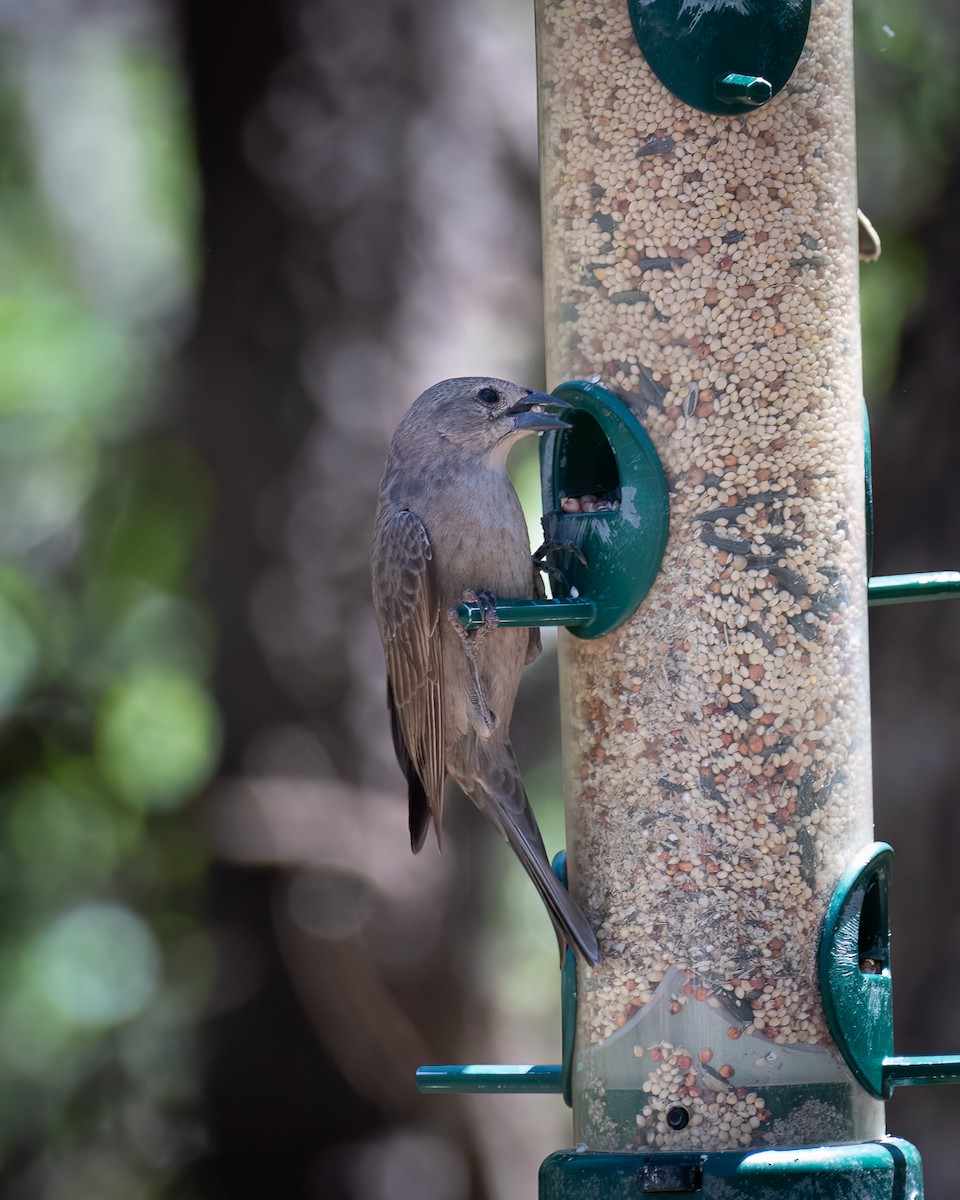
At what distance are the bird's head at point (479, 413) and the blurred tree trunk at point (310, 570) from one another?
7.29 ft

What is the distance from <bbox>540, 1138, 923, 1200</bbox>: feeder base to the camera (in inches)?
149

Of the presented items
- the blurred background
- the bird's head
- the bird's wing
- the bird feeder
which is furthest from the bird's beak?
the blurred background

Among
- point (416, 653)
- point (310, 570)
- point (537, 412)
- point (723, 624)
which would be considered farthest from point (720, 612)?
point (310, 570)

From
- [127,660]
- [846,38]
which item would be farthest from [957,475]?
[127,660]

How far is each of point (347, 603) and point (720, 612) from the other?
11.5 feet

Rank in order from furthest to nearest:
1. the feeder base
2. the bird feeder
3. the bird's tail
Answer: the bird's tail → the bird feeder → the feeder base

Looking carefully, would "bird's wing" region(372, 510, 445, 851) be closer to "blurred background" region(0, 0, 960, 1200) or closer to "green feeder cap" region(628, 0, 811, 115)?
"green feeder cap" region(628, 0, 811, 115)

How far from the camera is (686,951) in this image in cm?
413

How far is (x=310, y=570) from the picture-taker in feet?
25.0

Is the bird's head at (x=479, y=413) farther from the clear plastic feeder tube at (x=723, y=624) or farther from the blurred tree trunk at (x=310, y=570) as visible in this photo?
the blurred tree trunk at (x=310, y=570)

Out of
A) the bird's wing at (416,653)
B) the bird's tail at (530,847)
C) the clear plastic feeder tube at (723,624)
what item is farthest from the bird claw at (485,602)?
the bird's tail at (530,847)

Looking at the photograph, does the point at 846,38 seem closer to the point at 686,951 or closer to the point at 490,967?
the point at 686,951

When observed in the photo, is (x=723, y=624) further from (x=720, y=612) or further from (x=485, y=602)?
(x=485, y=602)

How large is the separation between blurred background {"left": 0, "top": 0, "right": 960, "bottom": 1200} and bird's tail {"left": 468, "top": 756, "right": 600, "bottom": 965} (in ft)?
8.10
